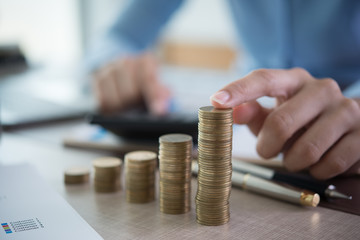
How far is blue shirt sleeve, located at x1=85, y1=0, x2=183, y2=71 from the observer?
218 centimetres

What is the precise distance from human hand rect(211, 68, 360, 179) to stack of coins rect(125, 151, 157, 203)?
18 cm

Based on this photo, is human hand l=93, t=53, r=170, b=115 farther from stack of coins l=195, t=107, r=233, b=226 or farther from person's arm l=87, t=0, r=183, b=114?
stack of coins l=195, t=107, r=233, b=226

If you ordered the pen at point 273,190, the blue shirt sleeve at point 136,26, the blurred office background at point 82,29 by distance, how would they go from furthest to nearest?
1. the blurred office background at point 82,29
2. the blue shirt sleeve at point 136,26
3. the pen at point 273,190

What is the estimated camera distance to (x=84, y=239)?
21.2 inches

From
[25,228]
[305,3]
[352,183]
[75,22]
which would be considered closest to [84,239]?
[25,228]

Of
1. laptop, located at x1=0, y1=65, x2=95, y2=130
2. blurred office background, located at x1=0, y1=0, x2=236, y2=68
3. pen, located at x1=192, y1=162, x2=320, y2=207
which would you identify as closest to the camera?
pen, located at x1=192, y1=162, x2=320, y2=207

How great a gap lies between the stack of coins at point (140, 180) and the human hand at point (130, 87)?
2.45 feet

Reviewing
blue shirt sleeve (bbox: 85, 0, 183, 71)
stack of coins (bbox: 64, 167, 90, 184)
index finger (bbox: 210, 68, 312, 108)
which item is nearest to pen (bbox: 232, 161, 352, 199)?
index finger (bbox: 210, 68, 312, 108)

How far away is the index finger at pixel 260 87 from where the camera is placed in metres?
0.64

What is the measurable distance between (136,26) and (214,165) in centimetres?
176

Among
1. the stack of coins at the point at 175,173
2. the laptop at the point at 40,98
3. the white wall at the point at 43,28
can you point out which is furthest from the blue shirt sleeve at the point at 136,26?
the white wall at the point at 43,28

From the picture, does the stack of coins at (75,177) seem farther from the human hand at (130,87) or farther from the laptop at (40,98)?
the human hand at (130,87)

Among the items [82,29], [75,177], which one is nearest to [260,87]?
[75,177]

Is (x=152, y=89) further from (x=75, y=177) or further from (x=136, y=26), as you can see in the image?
(x=75, y=177)
